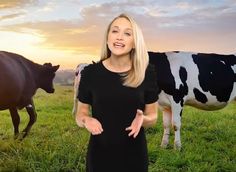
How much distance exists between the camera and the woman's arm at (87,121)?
212 cm

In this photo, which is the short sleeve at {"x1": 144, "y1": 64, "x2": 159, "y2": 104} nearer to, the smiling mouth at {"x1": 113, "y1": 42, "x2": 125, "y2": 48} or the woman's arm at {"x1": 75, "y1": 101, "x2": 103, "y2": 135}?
the smiling mouth at {"x1": 113, "y1": 42, "x2": 125, "y2": 48}

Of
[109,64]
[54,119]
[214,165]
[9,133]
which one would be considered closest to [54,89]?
[54,119]

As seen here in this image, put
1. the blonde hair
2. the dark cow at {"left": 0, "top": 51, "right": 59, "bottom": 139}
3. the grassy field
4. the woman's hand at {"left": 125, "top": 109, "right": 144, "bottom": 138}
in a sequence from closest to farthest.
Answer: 1. the woman's hand at {"left": 125, "top": 109, "right": 144, "bottom": 138}
2. the blonde hair
3. the grassy field
4. the dark cow at {"left": 0, "top": 51, "right": 59, "bottom": 139}

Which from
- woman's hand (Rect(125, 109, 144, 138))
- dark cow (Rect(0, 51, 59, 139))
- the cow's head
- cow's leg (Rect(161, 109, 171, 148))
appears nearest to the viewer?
woman's hand (Rect(125, 109, 144, 138))

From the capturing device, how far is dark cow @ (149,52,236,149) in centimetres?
616

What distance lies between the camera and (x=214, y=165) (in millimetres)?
4809

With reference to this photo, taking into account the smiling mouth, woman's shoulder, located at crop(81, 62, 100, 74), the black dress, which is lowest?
the black dress

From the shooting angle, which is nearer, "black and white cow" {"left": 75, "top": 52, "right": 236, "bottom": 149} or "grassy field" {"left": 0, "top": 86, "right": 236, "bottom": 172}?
"grassy field" {"left": 0, "top": 86, "right": 236, "bottom": 172}

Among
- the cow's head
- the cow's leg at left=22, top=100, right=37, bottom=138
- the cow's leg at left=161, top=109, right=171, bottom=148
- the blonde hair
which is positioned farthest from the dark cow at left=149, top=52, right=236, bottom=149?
the blonde hair

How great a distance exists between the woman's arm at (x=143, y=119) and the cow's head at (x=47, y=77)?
5.68 m

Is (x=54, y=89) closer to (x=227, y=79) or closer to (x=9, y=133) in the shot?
(x=9, y=133)

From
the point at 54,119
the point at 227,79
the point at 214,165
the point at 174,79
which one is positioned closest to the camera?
the point at 214,165

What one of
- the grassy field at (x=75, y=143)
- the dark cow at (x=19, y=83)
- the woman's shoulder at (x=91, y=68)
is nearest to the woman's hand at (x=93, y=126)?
the woman's shoulder at (x=91, y=68)

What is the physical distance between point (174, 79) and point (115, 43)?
3.99 metres
